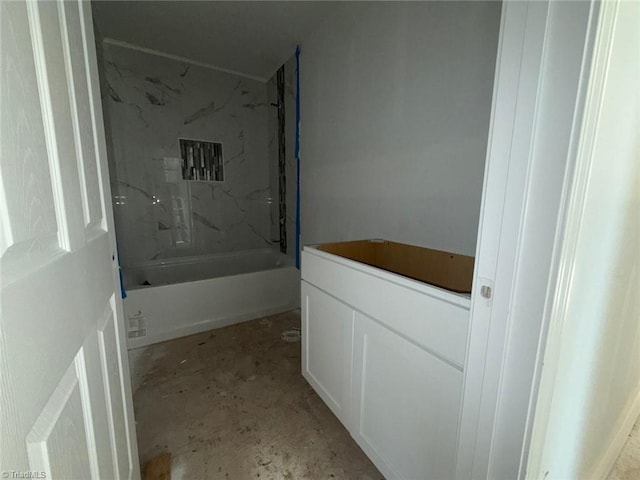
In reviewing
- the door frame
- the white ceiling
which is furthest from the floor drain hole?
the white ceiling

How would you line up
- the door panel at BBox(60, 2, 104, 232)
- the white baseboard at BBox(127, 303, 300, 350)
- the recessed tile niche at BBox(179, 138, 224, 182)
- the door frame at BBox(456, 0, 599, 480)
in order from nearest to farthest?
the door frame at BBox(456, 0, 599, 480) < the door panel at BBox(60, 2, 104, 232) < the white baseboard at BBox(127, 303, 300, 350) < the recessed tile niche at BBox(179, 138, 224, 182)

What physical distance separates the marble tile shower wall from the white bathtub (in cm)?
20

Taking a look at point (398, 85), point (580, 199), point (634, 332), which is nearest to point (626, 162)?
point (580, 199)

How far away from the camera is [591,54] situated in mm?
422

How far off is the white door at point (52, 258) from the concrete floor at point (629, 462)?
1.88 m

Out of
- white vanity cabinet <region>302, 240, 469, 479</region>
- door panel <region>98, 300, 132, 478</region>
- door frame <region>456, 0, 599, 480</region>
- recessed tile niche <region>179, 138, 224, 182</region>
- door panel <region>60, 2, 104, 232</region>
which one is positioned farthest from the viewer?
recessed tile niche <region>179, 138, 224, 182</region>

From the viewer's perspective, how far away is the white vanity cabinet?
0.78 metres

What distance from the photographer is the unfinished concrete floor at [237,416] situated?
1154 millimetres

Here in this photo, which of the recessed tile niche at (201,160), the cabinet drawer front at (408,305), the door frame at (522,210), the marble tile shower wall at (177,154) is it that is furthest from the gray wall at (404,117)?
the recessed tile niche at (201,160)

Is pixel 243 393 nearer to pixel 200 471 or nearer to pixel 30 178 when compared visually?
pixel 200 471

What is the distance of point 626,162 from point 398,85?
1163mm

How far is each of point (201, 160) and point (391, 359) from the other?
113 inches

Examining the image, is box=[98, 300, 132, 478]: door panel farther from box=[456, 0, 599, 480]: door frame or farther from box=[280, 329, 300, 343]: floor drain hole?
box=[280, 329, 300, 343]: floor drain hole

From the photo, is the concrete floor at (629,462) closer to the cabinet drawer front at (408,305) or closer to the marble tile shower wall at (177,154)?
the cabinet drawer front at (408,305)
